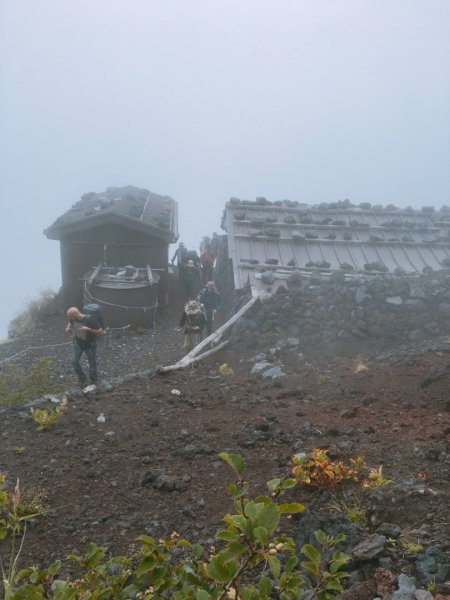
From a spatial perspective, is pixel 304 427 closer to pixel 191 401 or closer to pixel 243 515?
pixel 191 401

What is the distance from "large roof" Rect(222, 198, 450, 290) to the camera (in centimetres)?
1482

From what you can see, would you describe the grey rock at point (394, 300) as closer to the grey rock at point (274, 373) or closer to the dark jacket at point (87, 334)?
the grey rock at point (274, 373)

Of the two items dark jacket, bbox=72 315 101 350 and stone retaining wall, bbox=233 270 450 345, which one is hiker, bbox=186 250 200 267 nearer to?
stone retaining wall, bbox=233 270 450 345

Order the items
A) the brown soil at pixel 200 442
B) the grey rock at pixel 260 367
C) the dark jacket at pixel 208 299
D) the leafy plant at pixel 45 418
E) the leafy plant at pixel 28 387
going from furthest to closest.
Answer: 1. the dark jacket at pixel 208 299
2. the grey rock at pixel 260 367
3. the leafy plant at pixel 28 387
4. the leafy plant at pixel 45 418
5. the brown soil at pixel 200 442

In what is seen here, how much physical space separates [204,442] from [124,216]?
497 inches

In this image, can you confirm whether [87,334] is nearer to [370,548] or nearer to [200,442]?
[200,442]

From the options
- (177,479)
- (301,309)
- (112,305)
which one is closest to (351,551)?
(177,479)

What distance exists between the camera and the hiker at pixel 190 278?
1925 centimetres

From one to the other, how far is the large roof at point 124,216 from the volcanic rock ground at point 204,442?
9.06 metres

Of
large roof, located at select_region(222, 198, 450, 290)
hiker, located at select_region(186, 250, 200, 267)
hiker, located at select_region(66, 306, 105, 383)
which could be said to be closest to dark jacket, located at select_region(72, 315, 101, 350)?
hiker, located at select_region(66, 306, 105, 383)

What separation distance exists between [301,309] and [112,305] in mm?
5928

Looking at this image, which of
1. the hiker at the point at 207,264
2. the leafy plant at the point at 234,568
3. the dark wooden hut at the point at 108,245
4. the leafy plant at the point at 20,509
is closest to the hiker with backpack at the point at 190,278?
the hiker at the point at 207,264

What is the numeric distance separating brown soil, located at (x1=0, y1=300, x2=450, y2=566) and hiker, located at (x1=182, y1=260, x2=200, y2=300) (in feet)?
31.6

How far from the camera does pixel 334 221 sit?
1738 cm
